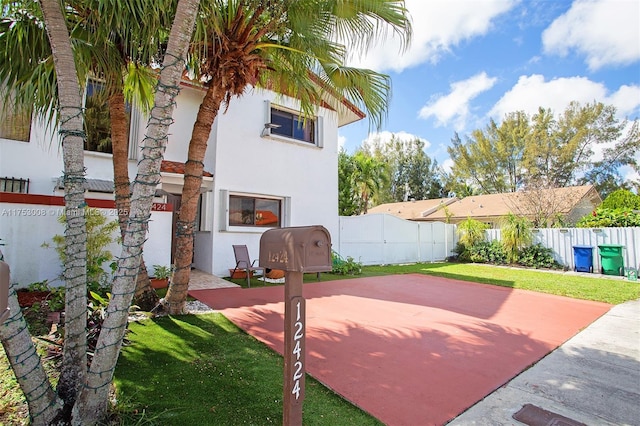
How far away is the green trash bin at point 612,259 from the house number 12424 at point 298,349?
17.0 meters

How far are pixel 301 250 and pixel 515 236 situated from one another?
17.6 meters

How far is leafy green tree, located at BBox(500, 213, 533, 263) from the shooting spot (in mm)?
16469

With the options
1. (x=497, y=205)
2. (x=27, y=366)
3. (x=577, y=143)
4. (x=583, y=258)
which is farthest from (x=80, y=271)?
(x=577, y=143)

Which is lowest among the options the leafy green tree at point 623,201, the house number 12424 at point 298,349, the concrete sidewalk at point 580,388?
the concrete sidewalk at point 580,388

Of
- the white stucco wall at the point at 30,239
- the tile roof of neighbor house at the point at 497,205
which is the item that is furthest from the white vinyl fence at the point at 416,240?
the white stucco wall at the point at 30,239

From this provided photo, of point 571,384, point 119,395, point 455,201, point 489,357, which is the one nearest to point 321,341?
point 489,357

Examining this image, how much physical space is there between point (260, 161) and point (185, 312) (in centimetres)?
719

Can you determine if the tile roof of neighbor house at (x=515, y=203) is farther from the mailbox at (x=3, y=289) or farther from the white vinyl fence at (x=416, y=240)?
the mailbox at (x=3, y=289)

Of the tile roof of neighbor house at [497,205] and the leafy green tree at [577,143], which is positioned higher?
the leafy green tree at [577,143]

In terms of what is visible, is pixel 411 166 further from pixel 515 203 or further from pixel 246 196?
pixel 246 196

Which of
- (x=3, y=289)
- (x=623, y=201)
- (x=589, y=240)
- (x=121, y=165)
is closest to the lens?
(x=3, y=289)

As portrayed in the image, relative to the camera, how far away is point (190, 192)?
5875 mm

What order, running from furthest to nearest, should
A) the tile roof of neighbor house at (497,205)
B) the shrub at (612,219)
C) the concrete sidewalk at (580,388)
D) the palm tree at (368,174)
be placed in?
the palm tree at (368,174) → the tile roof of neighbor house at (497,205) → the shrub at (612,219) → the concrete sidewalk at (580,388)

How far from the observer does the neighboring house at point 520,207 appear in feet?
74.6
